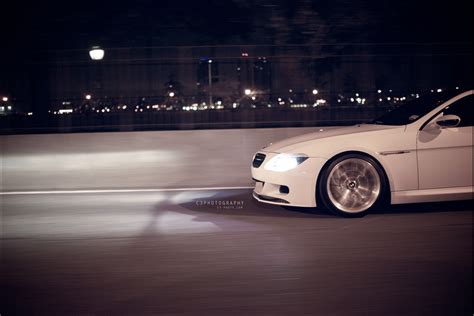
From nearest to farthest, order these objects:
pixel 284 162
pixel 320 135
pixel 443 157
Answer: pixel 443 157 → pixel 284 162 → pixel 320 135

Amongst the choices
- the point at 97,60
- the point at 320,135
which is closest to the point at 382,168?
the point at 320,135

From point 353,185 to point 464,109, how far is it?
167cm

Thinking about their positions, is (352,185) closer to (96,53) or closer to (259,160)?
(259,160)

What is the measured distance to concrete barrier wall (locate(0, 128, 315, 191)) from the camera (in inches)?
402

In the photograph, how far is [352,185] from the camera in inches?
283

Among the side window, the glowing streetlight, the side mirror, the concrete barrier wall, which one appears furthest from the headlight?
the glowing streetlight

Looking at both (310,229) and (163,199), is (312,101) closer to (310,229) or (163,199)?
(163,199)

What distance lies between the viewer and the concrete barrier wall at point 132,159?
10203 millimetres

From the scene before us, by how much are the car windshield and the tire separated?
2.67 feet

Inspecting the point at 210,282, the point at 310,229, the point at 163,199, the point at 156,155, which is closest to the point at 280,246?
the point at 310,229

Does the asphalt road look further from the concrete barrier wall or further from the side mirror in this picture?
the concrete barrier wall

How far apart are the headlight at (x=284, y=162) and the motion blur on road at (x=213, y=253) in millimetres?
566

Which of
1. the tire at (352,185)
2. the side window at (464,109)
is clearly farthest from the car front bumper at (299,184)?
the side window at (464,109)

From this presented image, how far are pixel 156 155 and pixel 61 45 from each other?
13.8 ft
